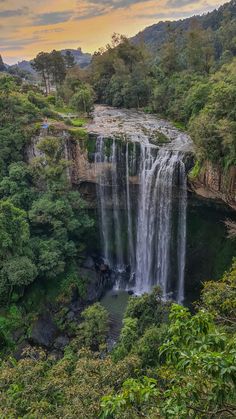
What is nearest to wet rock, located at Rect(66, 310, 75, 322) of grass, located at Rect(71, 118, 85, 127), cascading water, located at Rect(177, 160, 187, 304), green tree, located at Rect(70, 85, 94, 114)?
cascading water, located at Rect(177, 160, 187, 304)

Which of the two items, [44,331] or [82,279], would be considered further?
[82,279]

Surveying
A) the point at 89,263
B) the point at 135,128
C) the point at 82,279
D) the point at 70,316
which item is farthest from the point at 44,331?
the point at 135,128

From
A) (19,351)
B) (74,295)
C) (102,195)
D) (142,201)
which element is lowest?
(19,351)

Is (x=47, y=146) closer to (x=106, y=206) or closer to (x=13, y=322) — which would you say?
(x=106, y=206)

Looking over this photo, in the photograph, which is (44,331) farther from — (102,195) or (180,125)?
(180,125)

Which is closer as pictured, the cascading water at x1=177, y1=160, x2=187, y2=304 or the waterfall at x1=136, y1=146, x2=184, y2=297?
the waterfall at x1=136, y1=146, x2=184, y2=297

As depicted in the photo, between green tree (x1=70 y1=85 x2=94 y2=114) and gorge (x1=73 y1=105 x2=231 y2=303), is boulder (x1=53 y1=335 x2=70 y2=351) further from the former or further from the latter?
green tree (x1=70 y1=85 x2=94 y2=114)
